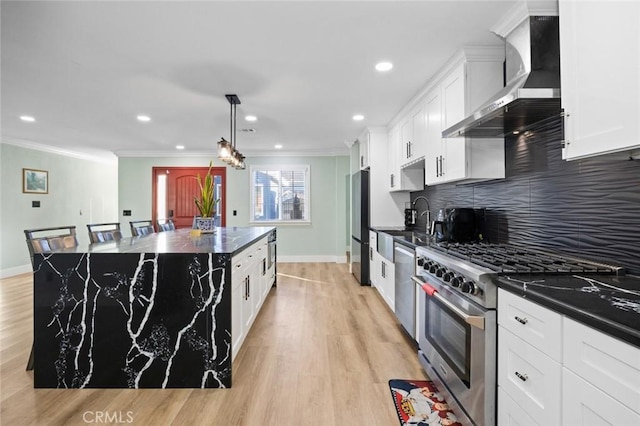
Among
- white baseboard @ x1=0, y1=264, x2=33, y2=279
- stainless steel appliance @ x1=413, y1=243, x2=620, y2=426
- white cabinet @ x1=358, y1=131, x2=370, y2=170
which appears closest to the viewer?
stainless steel appliance @ x1=413, y1=243, x2=620, y2=426

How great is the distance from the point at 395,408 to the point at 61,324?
7.24 ft

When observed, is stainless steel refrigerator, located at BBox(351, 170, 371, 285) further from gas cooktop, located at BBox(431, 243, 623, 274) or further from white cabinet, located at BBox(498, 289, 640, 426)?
white cabinet, located at BBox(498, 289, 640, 426)

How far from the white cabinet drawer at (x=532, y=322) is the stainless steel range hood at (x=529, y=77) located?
3.16ft

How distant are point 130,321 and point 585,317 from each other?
7.80ft

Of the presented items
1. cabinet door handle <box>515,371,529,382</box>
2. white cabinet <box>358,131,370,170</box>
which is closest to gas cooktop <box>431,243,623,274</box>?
cabinet door handle <box>515,371,529,382</box>

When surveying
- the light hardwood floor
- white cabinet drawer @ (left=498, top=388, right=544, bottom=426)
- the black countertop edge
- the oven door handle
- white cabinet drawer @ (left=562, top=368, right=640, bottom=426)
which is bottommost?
the light hardwood floor

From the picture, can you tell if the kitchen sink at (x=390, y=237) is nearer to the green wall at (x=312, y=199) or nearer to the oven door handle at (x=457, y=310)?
the oven door handle at (x=457, y=310)

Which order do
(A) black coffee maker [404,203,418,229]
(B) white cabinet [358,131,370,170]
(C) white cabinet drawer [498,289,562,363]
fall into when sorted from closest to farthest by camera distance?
(C) white cabinet drawer [498,289,562,363] < (A) black coffee maker [404,203,418,229] < (B) white cabinet [358,131,370,170]

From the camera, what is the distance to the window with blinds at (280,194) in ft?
22.4

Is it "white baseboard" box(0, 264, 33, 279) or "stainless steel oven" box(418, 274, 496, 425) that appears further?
"white baseboard" box(0, 264, 33, 279)

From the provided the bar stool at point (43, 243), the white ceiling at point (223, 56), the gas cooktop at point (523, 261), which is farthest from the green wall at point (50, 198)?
the gas cooktop at point (523, 261)

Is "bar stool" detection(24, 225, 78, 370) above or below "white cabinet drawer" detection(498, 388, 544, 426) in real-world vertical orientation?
above

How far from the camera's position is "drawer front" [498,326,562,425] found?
43.0 inches

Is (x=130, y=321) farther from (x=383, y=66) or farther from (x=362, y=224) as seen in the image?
(x=362, y=224)
